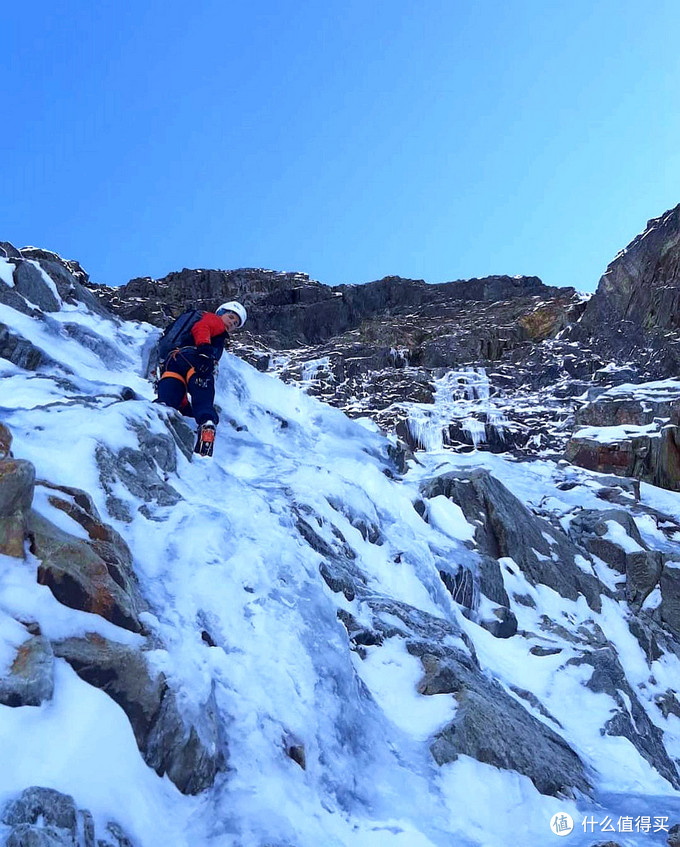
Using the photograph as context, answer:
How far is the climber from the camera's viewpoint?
867cm

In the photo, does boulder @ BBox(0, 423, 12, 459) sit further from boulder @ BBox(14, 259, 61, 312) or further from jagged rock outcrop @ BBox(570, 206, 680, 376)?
jagged rock outcrop @ BBox(570, 206, 680, 376)

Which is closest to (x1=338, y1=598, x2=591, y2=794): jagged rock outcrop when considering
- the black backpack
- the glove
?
the glove

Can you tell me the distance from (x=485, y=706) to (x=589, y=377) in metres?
28.3

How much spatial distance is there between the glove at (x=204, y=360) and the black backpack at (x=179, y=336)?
1.00ft

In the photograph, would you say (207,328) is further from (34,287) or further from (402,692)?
(34,287)

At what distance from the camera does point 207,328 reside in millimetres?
8891

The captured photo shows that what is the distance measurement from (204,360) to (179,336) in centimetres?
50

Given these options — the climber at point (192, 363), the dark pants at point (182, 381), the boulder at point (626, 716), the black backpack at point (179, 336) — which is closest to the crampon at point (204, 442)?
the climber at point (192, 363)

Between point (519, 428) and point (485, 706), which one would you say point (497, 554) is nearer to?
point (485, 706)

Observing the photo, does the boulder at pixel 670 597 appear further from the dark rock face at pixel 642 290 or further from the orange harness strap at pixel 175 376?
the dark rock face at pixel 642 290

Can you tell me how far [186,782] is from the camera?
3527mm

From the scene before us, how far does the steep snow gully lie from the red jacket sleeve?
1.10 m

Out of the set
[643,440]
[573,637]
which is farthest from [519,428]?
[573,637]

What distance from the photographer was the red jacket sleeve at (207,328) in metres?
8.78
